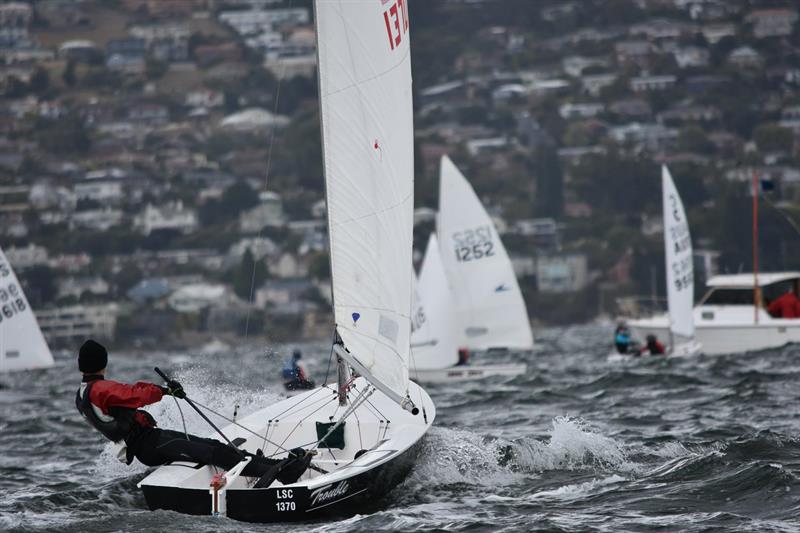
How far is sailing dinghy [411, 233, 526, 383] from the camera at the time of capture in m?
17.7

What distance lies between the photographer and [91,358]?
7.45 metres

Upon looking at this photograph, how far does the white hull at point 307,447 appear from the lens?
7.16 metres

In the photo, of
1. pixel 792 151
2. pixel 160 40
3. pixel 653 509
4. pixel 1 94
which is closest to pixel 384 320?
pixel 653 509

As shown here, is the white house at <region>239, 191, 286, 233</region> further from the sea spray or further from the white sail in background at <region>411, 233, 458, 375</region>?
the sea spray

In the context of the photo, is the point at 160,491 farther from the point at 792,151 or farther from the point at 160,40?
the point at 160,40

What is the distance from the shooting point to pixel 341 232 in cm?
840

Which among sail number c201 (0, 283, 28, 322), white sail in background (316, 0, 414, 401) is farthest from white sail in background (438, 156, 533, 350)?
white sail in background (316, 0, 414, 401)

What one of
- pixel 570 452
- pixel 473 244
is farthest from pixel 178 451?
pixel 473 244

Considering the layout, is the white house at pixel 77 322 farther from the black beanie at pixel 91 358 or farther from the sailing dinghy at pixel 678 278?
the black beanie at pixel 91 358

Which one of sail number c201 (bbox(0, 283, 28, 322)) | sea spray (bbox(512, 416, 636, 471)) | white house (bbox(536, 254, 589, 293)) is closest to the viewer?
sea spray (bbox(512, 416, 636, 471))

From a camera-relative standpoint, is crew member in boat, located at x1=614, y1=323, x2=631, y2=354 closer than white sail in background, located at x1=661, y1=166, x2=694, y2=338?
No

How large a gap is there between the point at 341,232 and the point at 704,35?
104m

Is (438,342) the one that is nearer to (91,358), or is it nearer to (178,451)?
(178,451)

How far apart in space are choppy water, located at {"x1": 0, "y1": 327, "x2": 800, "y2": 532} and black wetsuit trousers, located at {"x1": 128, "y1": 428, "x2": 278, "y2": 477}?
30 cm
